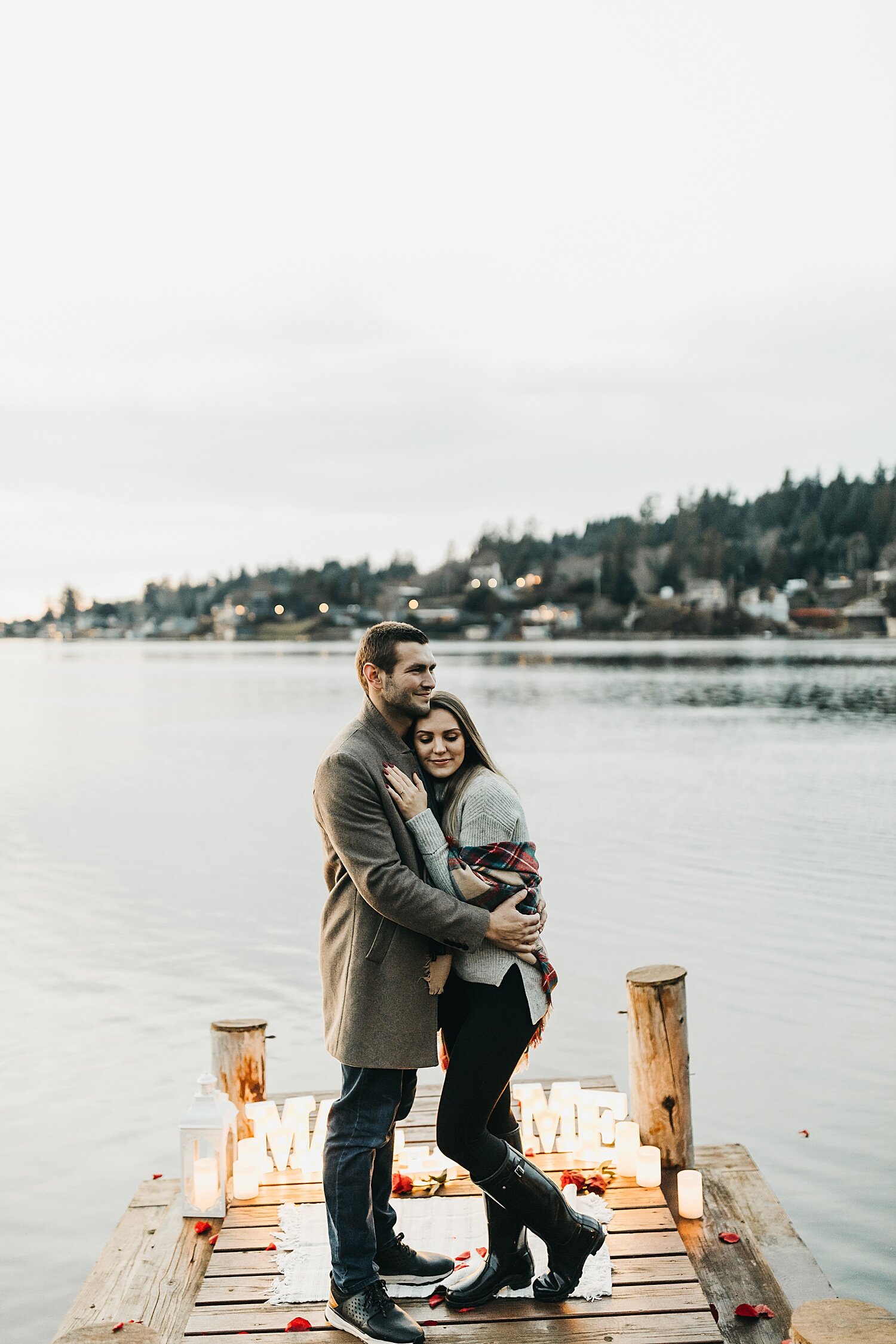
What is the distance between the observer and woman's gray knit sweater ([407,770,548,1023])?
4.04 metres

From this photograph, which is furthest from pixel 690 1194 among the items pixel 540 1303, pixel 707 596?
pixel 707 596

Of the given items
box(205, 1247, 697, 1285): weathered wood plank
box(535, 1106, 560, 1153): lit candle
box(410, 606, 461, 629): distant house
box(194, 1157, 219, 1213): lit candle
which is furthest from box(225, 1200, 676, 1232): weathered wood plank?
box(410, 606, 461, 629): distant house

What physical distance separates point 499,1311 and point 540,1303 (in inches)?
6.3

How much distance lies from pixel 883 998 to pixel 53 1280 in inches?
295

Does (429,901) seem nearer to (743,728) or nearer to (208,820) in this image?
(208,820)

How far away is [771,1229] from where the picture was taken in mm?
5258

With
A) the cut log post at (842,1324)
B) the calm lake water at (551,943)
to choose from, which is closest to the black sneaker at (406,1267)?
the cut log post at (842,1324)

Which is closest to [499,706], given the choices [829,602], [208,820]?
[208,820]

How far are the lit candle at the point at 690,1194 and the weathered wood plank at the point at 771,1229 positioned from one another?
255 mm

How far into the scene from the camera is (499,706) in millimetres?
54062

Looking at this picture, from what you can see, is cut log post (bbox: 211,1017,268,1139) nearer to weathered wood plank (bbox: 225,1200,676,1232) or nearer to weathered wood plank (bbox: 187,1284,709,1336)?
weathered wood plank (bbox: 225,1200,676,1232)

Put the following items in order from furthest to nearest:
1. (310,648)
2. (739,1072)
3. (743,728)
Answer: (310,648), (743,728), (739,1072)

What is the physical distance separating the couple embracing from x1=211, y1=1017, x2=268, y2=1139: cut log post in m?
1.70

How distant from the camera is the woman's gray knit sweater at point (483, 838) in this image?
4.04 meters
